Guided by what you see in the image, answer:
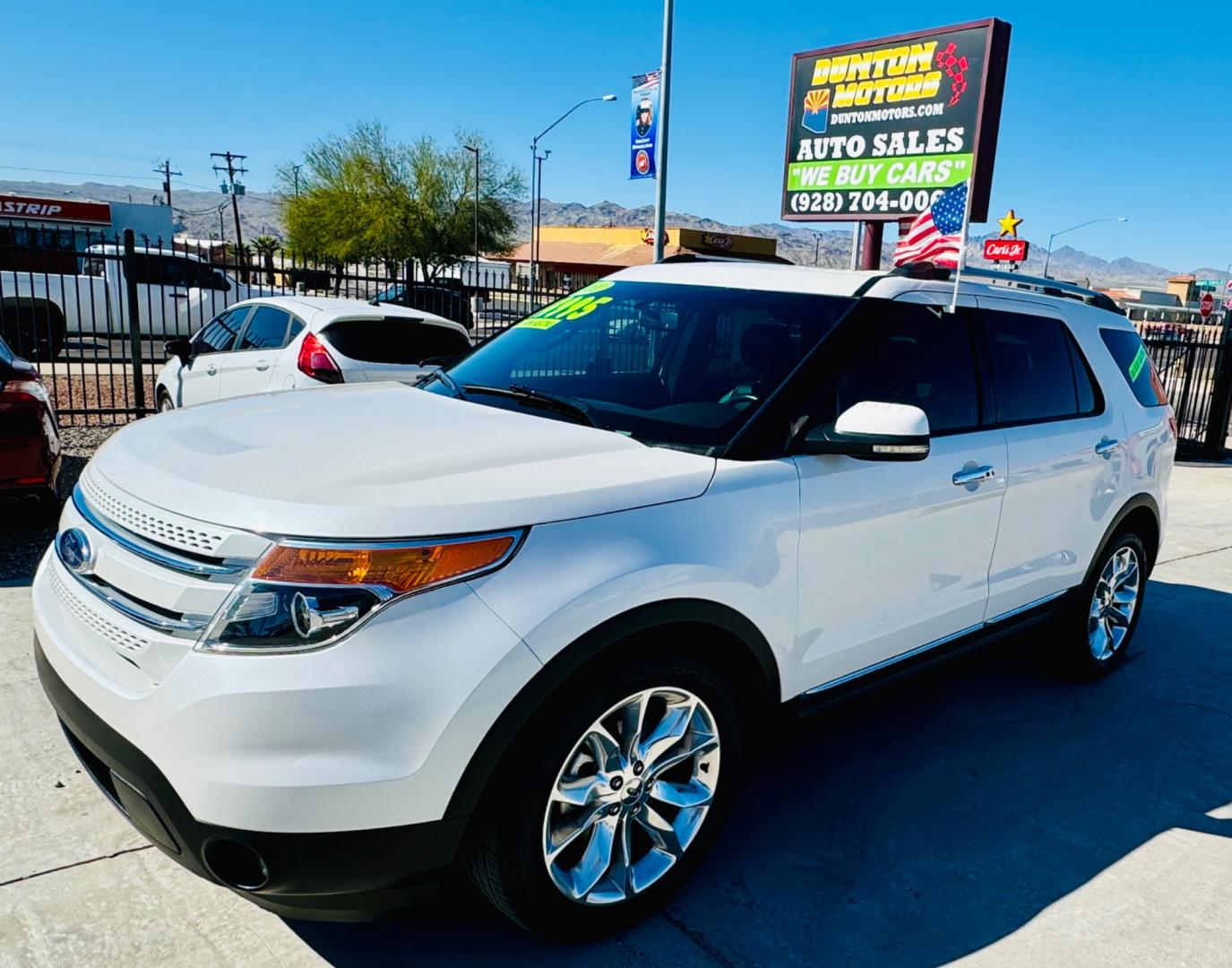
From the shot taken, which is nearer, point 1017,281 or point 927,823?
point 927,823

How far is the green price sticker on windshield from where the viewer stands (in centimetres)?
380

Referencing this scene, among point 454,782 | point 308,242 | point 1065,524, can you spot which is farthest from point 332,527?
point 308,242

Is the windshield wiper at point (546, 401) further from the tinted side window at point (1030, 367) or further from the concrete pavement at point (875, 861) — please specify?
the tinted side window at point (1030, 367)

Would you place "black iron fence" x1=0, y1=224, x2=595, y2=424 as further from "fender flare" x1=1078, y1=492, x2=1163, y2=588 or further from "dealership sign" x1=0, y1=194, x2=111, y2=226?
"dealership sign" x1=0, y1=194, x2=111, y2=226

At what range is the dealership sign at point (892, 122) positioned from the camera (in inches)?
448

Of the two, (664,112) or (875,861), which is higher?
(664,112)

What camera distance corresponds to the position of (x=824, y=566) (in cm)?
289

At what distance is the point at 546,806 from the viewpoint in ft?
7.54

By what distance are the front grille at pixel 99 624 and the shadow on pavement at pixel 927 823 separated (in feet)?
3.17

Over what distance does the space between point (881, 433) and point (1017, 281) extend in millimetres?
1851

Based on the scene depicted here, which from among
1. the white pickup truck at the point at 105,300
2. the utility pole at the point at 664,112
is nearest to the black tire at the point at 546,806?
the utility pole at the point at 664,112

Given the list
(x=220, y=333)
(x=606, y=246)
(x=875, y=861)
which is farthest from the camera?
(x=606, y=246)

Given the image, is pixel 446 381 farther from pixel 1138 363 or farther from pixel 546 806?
pixel 1138 363

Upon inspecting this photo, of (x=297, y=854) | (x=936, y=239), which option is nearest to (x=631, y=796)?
(x=297, y=854)
